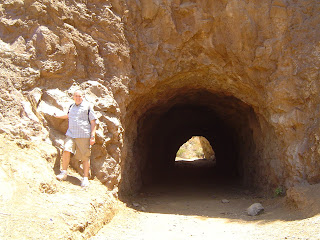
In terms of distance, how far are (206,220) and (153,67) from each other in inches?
150

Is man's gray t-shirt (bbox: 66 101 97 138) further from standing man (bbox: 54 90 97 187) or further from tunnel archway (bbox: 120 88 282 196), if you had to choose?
tunnel archway (bbox: 120 88 282 196)

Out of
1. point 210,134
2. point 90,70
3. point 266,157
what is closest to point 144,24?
point 90,70

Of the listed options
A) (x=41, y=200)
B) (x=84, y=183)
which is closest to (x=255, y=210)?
(x=84, y=183)

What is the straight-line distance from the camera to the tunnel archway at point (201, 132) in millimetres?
8727

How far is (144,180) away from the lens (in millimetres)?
9984

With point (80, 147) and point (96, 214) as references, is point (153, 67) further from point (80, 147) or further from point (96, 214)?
point (96, 214)

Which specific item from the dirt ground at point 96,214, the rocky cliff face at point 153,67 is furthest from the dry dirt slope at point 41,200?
the rocky cliff face at point 153,67

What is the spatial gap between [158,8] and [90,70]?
2.39 meters

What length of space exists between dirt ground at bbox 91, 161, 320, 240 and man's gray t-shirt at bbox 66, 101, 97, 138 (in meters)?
1.63

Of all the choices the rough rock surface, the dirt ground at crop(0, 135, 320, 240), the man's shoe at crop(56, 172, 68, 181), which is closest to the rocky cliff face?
the dirt ground at crop(0, 135, 320, 240)

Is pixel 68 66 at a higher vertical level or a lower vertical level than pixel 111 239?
higher

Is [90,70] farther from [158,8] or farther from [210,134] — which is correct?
[210,134]

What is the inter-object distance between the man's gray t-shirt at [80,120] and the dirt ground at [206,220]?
163 centimetres

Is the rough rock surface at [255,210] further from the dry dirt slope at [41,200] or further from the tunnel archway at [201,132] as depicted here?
the dry dirt slope at [41,200]
